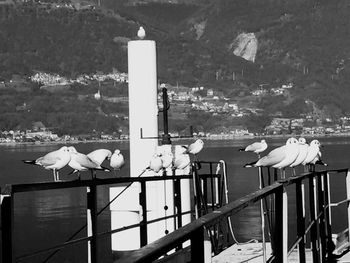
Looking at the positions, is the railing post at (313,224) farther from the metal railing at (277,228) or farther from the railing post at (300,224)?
the railing post at (300,224)

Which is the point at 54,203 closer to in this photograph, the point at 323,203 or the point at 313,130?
the point at 323,203

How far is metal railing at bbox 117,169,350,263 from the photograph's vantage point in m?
2.40

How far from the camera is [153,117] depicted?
9.55 m

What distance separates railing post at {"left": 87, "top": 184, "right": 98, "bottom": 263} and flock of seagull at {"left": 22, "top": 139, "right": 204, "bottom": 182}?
2.44ft

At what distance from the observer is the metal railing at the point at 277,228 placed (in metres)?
2.40

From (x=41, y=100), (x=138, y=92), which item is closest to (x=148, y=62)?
(x=138, y=92)

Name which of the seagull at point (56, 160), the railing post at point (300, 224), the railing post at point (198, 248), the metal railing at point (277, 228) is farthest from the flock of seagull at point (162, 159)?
the railing post at point (198, 248)

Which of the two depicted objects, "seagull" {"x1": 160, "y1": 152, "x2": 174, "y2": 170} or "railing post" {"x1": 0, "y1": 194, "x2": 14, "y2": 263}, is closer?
"railing post" {"x1": 0, "y1": 194, "x2": 14, "y2": 263}

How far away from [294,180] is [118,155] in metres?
5.85

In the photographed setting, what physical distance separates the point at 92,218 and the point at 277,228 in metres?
1.40

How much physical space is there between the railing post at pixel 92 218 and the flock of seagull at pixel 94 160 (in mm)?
745

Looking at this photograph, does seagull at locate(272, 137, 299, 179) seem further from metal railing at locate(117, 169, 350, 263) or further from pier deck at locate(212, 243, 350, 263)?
pier deck at locate(212, 243, 350, 263)

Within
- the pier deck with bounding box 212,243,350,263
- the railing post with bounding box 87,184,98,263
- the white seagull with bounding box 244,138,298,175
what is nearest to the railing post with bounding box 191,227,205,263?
the railing post with bounding box 87,184,98,263

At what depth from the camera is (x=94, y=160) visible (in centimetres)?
788
